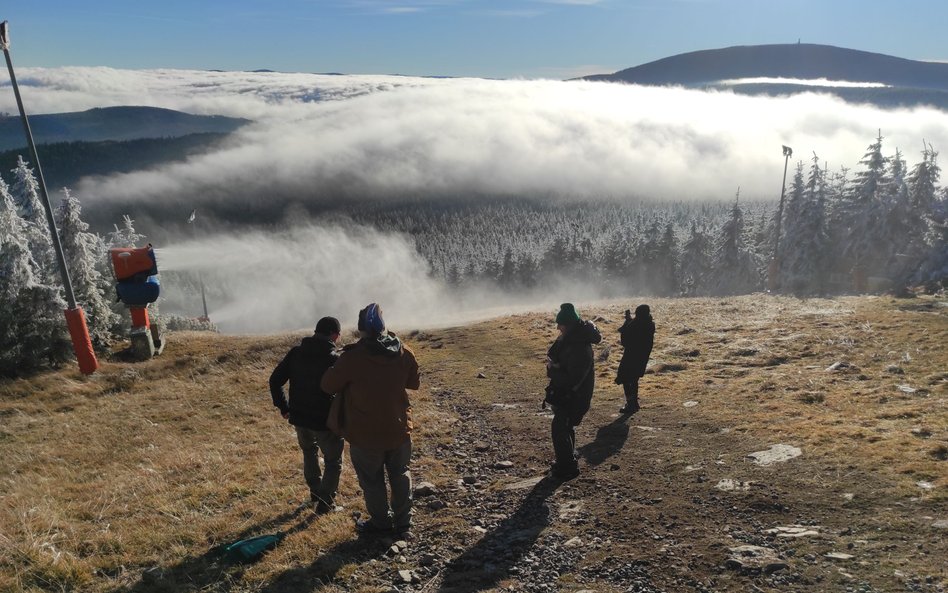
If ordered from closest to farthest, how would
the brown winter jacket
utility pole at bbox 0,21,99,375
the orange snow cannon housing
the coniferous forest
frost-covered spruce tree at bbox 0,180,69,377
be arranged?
1. the brown winter jacket
2. utility pole at bbox 0,21,99,375
3. frost-covered spruce tree at bbox 0,180,69,377
4. the coniferous forest
5. the orange snow cannon housing

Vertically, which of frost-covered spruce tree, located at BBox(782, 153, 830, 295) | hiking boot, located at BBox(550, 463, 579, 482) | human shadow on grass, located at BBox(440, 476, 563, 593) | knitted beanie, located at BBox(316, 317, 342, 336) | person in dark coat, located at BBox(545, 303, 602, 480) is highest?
knitted beanie, located at BBox(316, 317, 342, 336)

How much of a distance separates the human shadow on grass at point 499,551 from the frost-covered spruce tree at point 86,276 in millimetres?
21639

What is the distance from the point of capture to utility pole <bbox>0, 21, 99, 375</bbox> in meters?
14.4

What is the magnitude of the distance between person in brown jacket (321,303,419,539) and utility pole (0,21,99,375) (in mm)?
12653

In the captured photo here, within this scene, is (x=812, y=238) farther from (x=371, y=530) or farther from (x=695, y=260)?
(x=371, y=530)

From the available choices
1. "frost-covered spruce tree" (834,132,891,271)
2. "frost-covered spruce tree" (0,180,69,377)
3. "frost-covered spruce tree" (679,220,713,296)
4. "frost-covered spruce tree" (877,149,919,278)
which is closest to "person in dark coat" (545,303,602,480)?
"frost-covered spruce tree" (0,180,69,377)

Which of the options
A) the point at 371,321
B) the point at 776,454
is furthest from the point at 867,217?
the point at 371,321

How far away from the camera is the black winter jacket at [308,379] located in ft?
23.2

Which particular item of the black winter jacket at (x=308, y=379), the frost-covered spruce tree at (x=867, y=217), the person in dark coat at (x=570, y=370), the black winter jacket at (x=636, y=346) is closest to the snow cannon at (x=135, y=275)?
the black winter jacket at (x=308, y=379)

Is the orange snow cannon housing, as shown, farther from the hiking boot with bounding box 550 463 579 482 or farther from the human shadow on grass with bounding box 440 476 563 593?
the human shadow on grass with bounding box 440 476 563 593

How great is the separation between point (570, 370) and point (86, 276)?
24.4 m

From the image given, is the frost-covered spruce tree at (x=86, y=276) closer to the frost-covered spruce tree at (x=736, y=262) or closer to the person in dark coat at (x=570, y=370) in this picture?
the person in dark coat at (x=570, y=370)

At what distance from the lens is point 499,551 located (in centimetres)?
651

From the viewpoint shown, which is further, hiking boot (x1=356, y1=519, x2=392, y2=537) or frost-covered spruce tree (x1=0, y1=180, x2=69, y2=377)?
frost-covered spruce tree (x1=0, y1=180, x2=69, y2=377)
